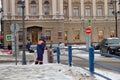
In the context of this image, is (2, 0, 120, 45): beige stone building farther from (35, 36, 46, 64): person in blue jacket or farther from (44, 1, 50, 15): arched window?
(35, 36, 46, 64): person in blue jacket

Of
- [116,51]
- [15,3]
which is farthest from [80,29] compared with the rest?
[116,51]

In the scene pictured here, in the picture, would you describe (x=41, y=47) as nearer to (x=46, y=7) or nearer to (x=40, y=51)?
(x=40, y=51)

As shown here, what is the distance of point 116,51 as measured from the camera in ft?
131

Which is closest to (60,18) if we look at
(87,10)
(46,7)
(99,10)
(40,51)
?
(46,7)

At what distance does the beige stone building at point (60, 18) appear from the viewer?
90750mm

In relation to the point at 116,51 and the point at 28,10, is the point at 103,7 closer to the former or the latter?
the point at 28,10

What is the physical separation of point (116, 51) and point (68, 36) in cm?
5629

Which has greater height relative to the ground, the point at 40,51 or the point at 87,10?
the point at 87,10

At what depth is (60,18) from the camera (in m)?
90.8

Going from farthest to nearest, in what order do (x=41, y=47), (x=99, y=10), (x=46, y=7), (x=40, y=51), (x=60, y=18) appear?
(x=99, y=10), (x=46, y=7), (x=60, y=18), (x=41, y=47), (x=40, y=51)

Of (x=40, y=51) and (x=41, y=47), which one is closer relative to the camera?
(x=40, y=51)

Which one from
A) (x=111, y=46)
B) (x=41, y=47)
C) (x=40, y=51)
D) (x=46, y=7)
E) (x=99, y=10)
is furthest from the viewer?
(x=99, y=10)

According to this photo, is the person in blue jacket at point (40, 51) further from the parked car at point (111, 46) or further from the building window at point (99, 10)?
the building window at point (99, 10)

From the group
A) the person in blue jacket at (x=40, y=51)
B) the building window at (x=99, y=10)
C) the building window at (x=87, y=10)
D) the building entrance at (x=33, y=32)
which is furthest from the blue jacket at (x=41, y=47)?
the building window at (x=99, y=10)
